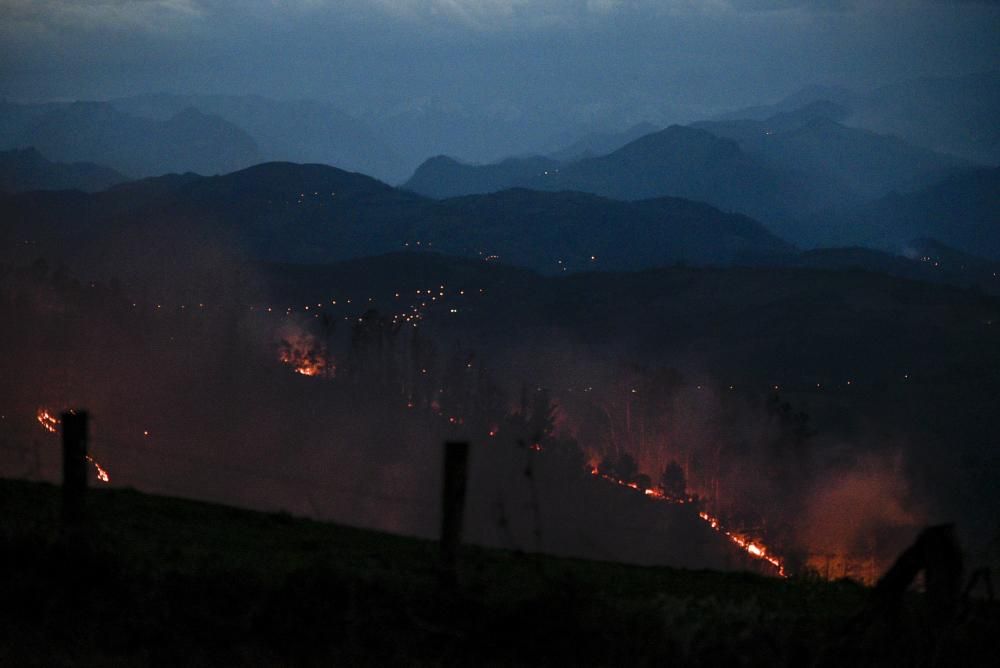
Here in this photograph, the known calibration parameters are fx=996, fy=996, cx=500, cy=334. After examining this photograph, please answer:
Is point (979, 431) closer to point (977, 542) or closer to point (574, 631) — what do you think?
point (977, 542)

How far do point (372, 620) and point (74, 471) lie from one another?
444 cm

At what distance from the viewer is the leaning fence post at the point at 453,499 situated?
9.47 m

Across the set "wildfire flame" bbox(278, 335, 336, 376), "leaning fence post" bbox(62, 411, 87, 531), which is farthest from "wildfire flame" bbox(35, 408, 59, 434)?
"leaning fence post" bbox(62, 411, 87, 531)

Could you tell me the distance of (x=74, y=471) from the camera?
11234 millimetres

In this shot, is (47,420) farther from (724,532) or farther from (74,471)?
(74,471)

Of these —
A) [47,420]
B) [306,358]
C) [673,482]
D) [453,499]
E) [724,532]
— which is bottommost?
[724,532]

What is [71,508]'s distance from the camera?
11.3m

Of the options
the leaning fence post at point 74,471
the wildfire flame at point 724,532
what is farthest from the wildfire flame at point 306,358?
the leaning fence post at point 74,471

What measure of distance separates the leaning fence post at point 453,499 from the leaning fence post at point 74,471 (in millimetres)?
4493

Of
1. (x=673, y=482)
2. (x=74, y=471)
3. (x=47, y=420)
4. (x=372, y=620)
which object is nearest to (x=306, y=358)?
(x=47, y=420)

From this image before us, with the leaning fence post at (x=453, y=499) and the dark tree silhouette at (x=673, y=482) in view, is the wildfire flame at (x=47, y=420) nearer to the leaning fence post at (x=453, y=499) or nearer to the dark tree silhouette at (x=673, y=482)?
the dark tree silhouette at (x=673, y=482)

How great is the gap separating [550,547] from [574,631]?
3763cm

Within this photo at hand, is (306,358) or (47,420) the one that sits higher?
(306,358)

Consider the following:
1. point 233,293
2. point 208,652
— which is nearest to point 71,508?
point 208,652
